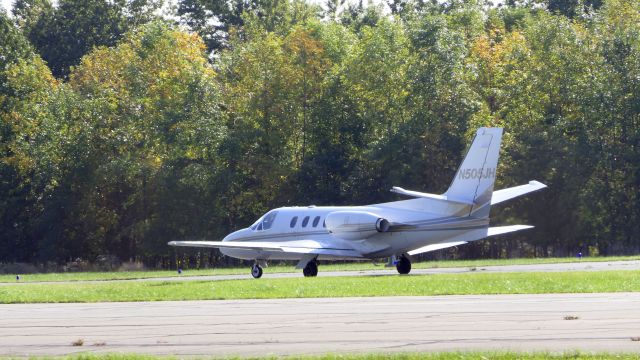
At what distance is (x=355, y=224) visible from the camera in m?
40.1

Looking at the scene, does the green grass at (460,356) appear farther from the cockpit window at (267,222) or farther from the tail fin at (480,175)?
the cockpit window at (267,222)

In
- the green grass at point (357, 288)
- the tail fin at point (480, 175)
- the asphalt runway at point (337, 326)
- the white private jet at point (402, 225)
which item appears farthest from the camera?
the white private jet at point (402, 225)

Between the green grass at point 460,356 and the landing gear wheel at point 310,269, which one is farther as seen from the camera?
the landing gear wheel at point 310,269

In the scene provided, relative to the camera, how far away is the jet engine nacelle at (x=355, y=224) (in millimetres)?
39719

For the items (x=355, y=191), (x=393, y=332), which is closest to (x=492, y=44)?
(x=355, y=191)

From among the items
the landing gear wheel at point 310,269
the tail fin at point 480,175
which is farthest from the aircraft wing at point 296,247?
the tail fin at point 480,175

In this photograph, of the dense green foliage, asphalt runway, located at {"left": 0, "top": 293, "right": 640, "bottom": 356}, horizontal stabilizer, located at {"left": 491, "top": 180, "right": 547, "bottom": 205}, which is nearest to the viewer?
asphalt runway, located at {"left": 0, "top": 293, "right": 640, "bottom": 356}

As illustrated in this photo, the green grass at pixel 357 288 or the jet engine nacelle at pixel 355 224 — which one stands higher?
the jet engine nacelle at pixel 355 224

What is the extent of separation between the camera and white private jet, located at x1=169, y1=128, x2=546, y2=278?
1522 inches

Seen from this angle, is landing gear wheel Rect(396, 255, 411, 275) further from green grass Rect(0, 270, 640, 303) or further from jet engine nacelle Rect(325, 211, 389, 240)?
green grass Rect(0, 270, 640, 303)

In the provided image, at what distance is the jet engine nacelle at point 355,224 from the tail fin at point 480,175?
2595mm

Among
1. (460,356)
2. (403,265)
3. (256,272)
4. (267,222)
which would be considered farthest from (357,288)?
(267,222)

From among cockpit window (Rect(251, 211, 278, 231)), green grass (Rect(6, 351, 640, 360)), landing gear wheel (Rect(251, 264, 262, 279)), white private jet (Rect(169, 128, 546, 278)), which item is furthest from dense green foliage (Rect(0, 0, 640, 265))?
green grass (Rect(6, 351, 640, 360))

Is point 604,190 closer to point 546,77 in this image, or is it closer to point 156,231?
point 546,77
